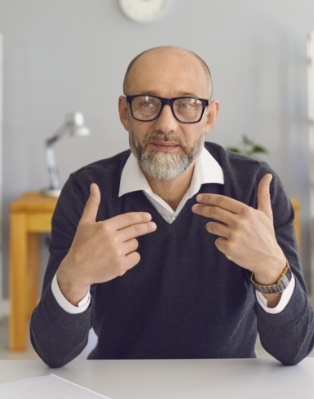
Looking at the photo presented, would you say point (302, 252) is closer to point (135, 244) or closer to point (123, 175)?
point (123, 175)

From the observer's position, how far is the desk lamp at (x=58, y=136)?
359 cm

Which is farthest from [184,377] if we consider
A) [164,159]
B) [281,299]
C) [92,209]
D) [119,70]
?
[119,70]

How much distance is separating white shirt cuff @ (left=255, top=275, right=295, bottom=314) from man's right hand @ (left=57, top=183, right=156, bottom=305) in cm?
24

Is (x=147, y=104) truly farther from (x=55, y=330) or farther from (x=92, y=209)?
(x=55, y=330)

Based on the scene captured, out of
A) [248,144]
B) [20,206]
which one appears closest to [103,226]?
[20,206]

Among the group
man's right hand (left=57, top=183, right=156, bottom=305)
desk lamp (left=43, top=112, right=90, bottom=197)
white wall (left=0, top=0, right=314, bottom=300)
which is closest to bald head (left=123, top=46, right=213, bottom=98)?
man's right hand (left=57, top=183, right=156, bottom=305)

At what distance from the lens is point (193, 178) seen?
1.61 m

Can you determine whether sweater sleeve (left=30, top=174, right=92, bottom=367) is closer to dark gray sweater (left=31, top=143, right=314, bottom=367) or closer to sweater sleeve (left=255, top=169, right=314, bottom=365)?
dark gray sweater (left=31, top=143, right=314, bottom=367)

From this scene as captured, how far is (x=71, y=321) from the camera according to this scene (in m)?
1.33

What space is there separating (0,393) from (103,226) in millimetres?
313

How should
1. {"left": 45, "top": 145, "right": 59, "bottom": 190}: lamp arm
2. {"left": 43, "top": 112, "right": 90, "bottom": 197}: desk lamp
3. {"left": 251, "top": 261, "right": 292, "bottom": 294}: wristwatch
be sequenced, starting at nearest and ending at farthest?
1. {"left": 251, "top": 261, "right": 292, "bottom": 294}: wristwatch
2. {"left": 43, "top": 112, "right": 90, "bottom": 197}: desk lamp
3. {"left": 45, "top": 145, "right": 59, "bottom": 190}: lamp arm

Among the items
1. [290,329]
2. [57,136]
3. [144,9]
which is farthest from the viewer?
[144,9]

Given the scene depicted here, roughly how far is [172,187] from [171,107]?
200mm

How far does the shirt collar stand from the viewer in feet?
5.22
